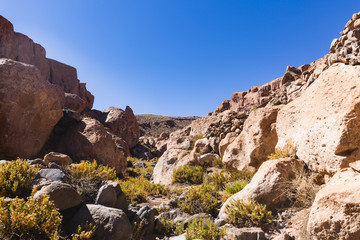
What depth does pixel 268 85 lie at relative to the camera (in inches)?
1523

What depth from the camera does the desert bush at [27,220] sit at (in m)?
2.47

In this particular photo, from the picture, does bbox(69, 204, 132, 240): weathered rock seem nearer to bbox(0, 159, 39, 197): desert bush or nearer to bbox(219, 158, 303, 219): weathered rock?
bbox(0, 159, 39, 197): desert bush

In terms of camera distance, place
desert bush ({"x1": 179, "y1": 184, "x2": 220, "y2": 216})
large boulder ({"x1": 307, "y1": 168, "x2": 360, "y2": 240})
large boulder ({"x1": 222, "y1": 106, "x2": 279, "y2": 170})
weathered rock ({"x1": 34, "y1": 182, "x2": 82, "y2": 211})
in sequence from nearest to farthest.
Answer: large boulder ({"x1": 307, "y1": 168, "x2": 360, "y2": 240}) < weathered rock ({"x1": 34, "y1": 182, "x2": 82, "y2": 211}) < desert bush ({"x1": 179, "y1": 184, "x2": 220, "y2": 216}) < large boulder ({"x1": 222, "y1": 106, "x2": 279, "y2": 170})

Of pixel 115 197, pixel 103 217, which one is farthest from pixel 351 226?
pixel 115 197

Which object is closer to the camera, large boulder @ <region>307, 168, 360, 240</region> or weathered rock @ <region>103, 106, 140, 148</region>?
large boulder @ <region>307, 168, 360, 240</region>

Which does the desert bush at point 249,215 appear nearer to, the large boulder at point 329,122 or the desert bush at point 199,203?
the desert bush at point 199,203

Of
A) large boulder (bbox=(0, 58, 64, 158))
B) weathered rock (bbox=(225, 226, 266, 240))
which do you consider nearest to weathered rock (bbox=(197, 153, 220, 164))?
weathered rock (bbox=(225, 226, 266, 240))

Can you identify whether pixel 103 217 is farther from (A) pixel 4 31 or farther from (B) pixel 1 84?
(A) pixel 4 31

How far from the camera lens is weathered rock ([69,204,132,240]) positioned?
3234 mm

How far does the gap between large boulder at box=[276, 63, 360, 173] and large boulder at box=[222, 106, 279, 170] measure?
4.17 ft

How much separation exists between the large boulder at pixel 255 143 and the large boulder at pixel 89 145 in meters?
5.89

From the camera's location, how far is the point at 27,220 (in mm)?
2529

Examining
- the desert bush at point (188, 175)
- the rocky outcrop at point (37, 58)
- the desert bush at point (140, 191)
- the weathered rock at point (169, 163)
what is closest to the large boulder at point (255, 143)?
the desert bush at point (188, 175)

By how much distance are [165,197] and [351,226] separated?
5911 mm
